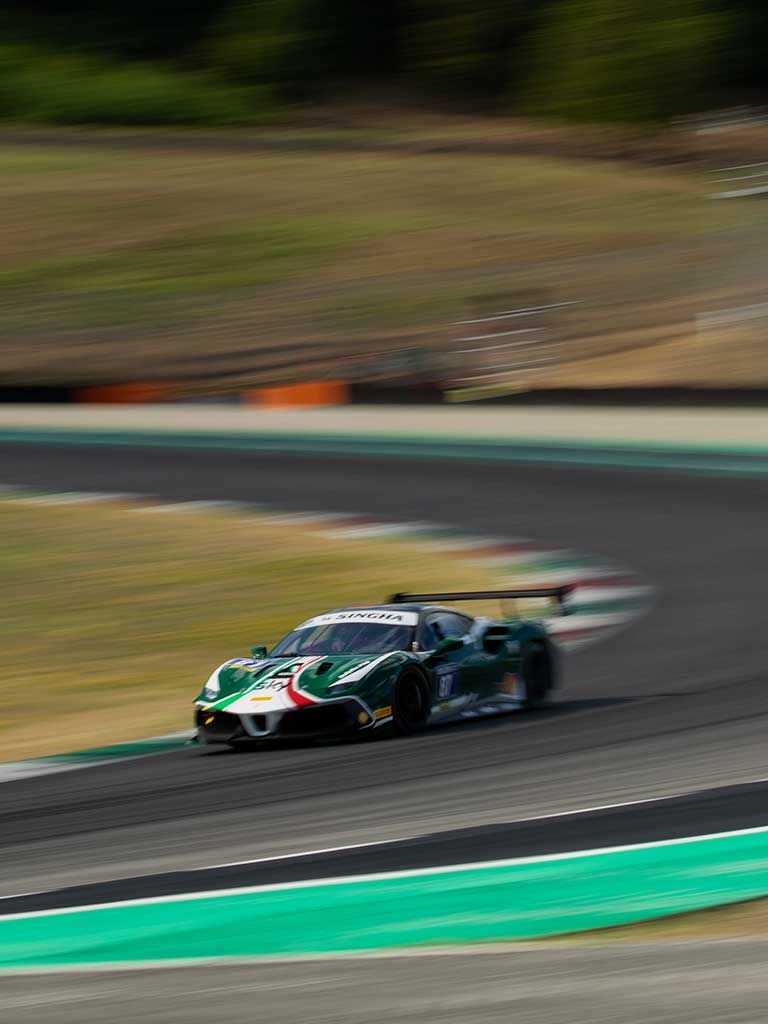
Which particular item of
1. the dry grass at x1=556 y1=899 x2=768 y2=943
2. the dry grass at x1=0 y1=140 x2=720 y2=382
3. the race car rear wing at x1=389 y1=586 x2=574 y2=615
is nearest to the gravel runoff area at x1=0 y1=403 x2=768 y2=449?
the dry grass at x1=0 y1=140 x2=720 y2=382

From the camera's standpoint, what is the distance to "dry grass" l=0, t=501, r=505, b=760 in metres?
10.6

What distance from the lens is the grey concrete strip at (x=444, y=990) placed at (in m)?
3.99

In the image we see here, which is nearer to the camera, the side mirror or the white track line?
the white track line

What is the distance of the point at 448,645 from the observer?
383 inches

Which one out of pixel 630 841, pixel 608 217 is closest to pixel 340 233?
pixel 608 217

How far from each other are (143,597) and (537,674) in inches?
199

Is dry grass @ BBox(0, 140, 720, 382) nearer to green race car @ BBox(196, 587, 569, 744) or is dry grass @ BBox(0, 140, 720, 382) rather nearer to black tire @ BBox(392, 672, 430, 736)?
green race car @ BBox(196, 587, 569, 744)

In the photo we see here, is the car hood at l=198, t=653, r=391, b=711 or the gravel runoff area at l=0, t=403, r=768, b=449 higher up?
the car hood at l=198, t=653, r=391, b=711

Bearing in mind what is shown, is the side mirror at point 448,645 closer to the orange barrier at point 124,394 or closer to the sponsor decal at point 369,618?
the sponsor decal at point 369,618

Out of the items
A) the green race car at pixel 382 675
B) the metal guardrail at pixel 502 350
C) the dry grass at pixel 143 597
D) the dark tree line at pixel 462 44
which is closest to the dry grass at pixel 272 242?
the metal guardrail at pixel 502 350

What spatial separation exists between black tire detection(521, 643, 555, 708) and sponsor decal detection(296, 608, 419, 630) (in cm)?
87

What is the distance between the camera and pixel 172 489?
20344 mm

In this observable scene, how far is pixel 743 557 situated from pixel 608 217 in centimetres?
2385

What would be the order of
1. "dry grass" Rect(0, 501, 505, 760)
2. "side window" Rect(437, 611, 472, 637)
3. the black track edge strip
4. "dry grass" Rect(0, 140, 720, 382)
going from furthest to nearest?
"dry grass" Rect(0, 140, 720, 382)
"dry grass" Rect(0, 501, 505, 760)
"side window" Rect(437, 611, 472, 637)
the black track edge strip
